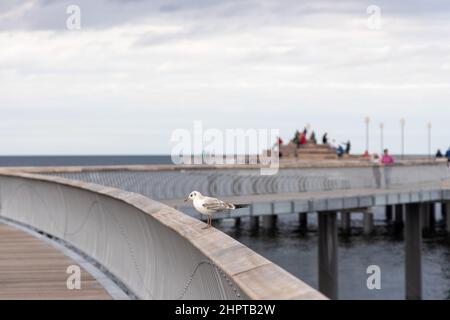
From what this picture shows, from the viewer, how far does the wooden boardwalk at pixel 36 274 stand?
1041 centimetres

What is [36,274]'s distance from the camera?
12.1 meters

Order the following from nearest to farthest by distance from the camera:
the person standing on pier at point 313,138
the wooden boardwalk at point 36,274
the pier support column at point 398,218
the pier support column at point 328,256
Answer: the wooden boardwalk at point 36,274, the pier support column at point 328,256, the pier support column at point 398,218, the person standing on pier at point 313,138

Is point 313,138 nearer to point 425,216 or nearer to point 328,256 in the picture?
point 425,216

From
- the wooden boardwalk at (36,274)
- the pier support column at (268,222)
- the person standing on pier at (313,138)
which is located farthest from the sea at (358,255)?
the wooden boardwalk at (36,274)

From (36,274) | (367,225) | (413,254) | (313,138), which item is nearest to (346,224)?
(367,225)

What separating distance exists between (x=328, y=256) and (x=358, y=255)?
1933 centimetres

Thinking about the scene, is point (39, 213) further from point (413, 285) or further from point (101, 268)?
point (413, 285)

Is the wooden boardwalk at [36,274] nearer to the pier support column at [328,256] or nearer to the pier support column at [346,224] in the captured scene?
the pier support column at [328,256]

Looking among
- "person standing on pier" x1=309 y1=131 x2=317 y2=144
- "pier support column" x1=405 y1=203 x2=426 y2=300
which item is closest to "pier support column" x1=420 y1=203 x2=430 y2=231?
"person standing on pier" x1=309 y1=131 x2=317 y2=144

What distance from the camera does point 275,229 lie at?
72.6 metres

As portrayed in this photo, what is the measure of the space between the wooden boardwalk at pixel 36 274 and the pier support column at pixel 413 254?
27.7 m

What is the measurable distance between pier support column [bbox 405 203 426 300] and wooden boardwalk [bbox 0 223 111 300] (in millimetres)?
27749

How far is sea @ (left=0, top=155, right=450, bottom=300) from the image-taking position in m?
45.0
